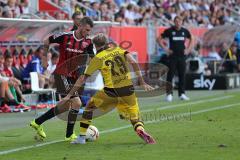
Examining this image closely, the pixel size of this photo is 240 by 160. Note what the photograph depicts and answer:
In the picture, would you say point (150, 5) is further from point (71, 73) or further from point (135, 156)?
point (135, 156)

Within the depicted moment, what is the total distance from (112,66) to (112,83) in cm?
27

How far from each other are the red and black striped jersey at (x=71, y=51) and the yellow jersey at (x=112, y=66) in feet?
2.04

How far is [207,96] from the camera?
22.2m

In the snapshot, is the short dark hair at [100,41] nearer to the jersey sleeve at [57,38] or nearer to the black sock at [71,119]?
the jersey sleeve at [57,38]

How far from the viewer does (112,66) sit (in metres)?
11.9

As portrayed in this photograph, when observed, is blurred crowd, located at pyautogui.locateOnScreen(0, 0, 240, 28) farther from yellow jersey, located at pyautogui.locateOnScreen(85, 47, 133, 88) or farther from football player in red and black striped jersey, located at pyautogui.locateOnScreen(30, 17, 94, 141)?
yellow jersey, located at pyautogui.locateOnScreen(85, 47, 133, 88)

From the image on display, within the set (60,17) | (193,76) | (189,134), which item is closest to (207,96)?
(193,76)

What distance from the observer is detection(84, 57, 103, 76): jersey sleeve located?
1180 centimetres

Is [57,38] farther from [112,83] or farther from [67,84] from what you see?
[112,83]

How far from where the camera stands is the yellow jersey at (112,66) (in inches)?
465

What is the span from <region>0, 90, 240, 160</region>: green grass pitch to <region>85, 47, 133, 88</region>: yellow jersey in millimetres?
920

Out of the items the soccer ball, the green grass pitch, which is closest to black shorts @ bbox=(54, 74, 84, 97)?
the soccer ball

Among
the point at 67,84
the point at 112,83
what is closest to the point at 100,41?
the point at 112,83

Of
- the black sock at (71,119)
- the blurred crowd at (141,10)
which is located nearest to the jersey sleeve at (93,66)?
the black sock at (71,119)
